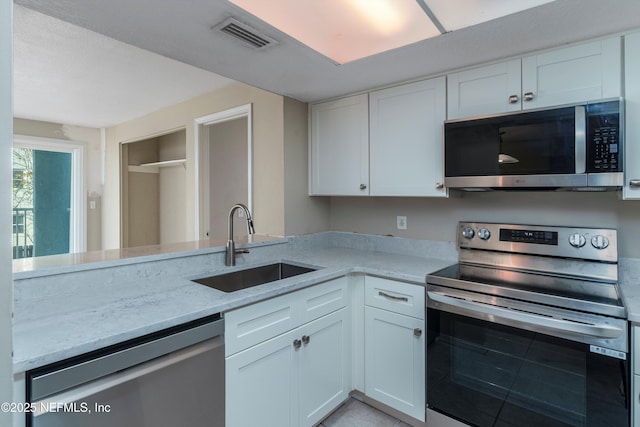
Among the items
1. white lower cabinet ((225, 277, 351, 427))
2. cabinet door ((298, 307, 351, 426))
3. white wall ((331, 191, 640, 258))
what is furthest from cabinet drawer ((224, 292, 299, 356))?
white wall ((331, 191, 640, 258))

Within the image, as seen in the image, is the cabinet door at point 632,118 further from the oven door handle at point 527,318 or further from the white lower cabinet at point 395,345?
the white lower cabinet at point 395,345

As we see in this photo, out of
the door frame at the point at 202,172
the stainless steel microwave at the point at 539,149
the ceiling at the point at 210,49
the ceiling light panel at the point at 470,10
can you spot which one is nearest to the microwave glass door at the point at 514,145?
the stainless steel microwave at the point at 539,149

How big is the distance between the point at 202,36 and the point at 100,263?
1.14 m

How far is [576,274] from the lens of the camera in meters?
1.73

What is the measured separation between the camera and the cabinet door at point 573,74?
1503mm

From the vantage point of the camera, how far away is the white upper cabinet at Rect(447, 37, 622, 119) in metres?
1.52

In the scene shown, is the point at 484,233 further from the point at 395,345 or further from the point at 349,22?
the point at 349,22

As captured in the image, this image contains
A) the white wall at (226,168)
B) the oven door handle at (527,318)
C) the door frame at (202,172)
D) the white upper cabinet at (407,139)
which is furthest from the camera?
the white wall at (226,168)

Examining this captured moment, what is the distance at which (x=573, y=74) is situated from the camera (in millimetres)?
1590

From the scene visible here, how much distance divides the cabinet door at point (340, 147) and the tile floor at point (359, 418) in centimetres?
139

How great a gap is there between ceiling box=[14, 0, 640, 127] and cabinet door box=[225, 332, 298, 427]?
1.44 metres

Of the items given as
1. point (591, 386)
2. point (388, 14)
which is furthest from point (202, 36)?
point (591, 386)

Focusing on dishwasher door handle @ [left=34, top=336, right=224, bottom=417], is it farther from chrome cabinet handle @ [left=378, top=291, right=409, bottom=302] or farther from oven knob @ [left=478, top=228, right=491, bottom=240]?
oven knob @ [left=478, top=228, right=491, bottom=240]

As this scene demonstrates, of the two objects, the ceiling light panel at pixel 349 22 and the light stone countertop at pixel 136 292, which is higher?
the ceiling light panel at pixel 349 22
